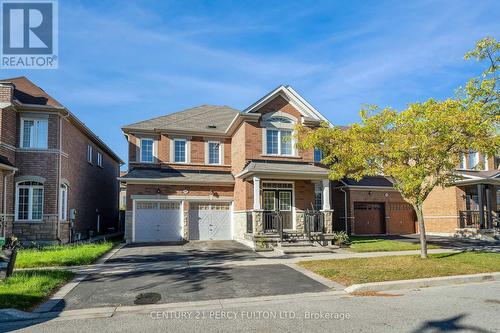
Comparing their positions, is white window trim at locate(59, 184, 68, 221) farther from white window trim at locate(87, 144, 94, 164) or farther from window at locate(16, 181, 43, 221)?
white window trim at locate(87, 144, 94, 164)

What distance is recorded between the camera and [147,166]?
71.5 ft

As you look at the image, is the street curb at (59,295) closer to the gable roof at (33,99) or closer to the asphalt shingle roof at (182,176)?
the asphalt shingle roof at (182,176)

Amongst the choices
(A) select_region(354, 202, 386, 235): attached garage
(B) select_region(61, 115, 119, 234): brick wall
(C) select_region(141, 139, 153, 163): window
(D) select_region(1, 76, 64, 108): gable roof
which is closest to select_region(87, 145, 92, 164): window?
(B) select_region(61, 115, 119, 234): brick wall

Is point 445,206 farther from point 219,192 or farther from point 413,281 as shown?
point 413,281

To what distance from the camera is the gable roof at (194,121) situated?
22047mm

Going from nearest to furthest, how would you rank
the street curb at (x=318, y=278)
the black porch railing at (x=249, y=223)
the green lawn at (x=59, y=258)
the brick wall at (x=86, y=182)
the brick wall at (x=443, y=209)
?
1. the street curb at (x=318, y=278)
2. the green lawn at (x=59, y=258)
3. the black porch railing at (x=249, y=223)
4. the brick wall at (x=86, y=182)
5. the brick wall at (x=443, y=209)

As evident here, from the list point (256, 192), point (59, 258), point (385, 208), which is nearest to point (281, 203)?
point (256, 192)

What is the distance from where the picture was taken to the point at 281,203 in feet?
64.0

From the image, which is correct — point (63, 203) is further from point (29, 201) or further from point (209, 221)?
point (209, 221)

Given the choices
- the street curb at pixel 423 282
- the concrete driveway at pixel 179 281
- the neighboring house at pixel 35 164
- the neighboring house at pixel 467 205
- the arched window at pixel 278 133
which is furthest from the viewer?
the neighboring house at pixel 467 205

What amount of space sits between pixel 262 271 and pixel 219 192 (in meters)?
10.3

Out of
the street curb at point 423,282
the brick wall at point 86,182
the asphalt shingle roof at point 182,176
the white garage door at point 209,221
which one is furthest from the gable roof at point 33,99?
the street curb at point 423,282

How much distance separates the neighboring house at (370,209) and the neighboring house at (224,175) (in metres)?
3.93

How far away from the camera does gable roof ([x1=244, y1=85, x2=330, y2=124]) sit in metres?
19.4
